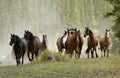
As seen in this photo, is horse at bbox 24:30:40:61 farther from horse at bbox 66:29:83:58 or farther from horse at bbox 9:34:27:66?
horse at bbox 66:29:83:58

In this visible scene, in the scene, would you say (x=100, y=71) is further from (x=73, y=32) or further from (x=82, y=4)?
(x=82, y=4)

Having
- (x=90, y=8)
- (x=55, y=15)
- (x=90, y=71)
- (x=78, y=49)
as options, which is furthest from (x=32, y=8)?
(x=90, y=71)

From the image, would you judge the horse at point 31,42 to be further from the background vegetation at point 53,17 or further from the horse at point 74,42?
the background vegetation at point 53,17

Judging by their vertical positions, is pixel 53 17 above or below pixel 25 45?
below

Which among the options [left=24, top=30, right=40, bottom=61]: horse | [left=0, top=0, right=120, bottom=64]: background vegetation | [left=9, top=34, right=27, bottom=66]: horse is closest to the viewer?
[left=9, top=34, right=27, bottom=66]: horse

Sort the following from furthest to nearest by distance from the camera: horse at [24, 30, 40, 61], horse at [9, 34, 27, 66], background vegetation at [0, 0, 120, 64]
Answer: background vegetation at [0, 0, 120, 64]
horse at [24, 30, 40, 61]
horse at [9, 34, 27, 66]

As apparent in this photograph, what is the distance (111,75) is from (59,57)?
1011 centimetres

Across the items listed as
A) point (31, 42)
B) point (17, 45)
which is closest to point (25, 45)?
point (17, 45)

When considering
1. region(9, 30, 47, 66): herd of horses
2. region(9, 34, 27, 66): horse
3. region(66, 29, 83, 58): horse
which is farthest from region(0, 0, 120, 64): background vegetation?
region(9, 34, 27, 66): horse

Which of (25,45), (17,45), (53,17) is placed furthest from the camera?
(53,17)

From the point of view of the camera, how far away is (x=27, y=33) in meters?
34.9

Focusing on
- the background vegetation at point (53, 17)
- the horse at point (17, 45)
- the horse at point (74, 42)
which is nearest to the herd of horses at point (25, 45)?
the horse at point (17, 45)

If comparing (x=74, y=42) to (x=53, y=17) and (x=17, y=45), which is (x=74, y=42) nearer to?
(x=17, y=45)

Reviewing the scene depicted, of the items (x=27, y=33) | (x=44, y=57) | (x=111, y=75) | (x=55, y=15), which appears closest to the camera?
(x=111, y=75)
